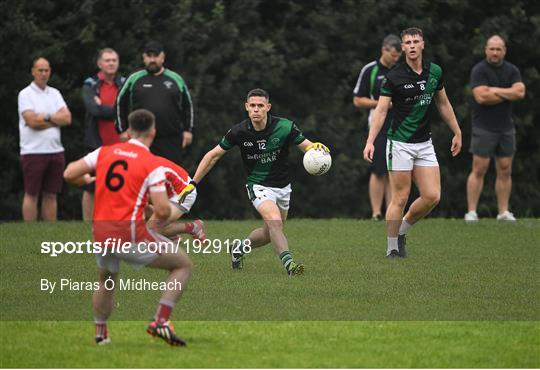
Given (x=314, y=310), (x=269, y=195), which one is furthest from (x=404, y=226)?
(x=314, y=310)

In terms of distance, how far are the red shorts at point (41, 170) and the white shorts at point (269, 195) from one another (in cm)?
505

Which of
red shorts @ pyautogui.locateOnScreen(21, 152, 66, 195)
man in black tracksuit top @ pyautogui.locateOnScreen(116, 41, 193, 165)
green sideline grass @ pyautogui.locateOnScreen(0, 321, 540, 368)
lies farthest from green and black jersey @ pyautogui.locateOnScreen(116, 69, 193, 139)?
green sideline grass @ pyautogui.locateOnScreen(0, 321, 540, 368)

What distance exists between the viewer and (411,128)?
12672 mm

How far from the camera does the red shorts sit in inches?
639

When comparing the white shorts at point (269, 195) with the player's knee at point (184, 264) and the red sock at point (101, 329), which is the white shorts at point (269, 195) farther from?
the red sock at point (101, 329)

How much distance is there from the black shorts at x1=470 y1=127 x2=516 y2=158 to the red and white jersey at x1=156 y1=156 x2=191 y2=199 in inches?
327

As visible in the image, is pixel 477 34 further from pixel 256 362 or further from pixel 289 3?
pixel 256 362

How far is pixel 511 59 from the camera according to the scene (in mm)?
21516

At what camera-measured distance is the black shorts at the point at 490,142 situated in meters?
16.5

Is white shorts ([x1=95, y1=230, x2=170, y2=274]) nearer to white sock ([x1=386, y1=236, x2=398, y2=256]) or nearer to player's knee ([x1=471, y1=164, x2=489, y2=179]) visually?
white sock ([x1=386, y1=236, x2=398, y2=256])

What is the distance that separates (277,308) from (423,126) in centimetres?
343

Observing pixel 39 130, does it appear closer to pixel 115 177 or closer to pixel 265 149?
pixel 265 149

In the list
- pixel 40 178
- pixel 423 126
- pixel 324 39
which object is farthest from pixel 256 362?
pixel 324 39

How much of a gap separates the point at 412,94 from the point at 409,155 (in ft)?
1.96
